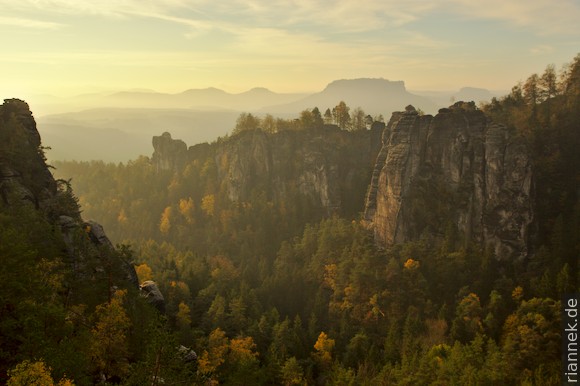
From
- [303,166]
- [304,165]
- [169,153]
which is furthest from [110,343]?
[169,153]

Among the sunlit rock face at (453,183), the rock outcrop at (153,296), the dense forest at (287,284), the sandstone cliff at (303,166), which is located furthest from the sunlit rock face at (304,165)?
the rock outcrop at (153,296)

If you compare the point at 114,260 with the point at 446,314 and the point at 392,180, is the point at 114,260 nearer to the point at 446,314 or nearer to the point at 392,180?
the point at 446,314

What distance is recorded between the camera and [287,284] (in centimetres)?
9562

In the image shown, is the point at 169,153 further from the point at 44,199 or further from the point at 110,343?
the point at 110,343

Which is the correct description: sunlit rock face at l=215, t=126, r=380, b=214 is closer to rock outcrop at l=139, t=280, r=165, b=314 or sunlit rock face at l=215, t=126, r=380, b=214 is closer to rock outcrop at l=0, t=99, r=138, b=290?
rock outcrop at l=139, t=280, r=165, b=314

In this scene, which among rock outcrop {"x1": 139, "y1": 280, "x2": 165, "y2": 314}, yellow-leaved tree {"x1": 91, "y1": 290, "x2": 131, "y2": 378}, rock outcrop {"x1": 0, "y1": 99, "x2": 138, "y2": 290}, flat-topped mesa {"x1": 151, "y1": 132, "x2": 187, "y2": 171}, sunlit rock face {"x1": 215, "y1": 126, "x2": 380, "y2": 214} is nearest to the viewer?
yellow-leaved tree {"x1": 91, "y1": 290, "x2": 131, "y2": 378}

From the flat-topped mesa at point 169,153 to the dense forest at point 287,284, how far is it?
1706 mm

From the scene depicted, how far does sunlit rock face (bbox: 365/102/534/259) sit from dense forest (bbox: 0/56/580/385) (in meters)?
3.82

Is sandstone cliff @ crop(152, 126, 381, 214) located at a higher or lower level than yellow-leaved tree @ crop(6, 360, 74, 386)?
higher

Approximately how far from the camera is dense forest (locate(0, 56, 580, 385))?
95.9 ft

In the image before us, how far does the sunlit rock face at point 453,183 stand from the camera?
86.7 metres

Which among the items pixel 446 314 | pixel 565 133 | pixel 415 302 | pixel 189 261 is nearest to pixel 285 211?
pixel 189 261

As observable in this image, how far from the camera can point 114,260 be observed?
1640 inches

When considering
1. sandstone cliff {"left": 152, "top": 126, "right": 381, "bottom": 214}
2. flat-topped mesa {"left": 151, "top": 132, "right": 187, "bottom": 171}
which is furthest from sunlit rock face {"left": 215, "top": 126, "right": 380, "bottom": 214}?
flat-topped mesa {"left": 151, "top": 132, "right": 187, "bottom": 171}
